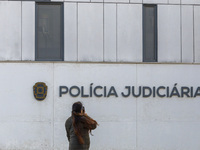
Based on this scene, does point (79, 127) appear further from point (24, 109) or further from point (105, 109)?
point (24, 109)

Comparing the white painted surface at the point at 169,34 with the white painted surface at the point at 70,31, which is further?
the white painted surface at the point at 169,34

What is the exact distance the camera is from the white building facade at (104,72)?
13.2 metres

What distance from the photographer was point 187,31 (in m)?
13.7

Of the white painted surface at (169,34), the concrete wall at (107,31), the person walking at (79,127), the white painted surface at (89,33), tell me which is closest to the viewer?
the person walking at (79,127)

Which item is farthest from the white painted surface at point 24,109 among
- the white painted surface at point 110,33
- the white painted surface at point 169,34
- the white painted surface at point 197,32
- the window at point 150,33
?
the white painted surface at point 197,32

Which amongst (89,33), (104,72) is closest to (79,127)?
(104,72)

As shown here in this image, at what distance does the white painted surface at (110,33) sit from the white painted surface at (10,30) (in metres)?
→ 2.69

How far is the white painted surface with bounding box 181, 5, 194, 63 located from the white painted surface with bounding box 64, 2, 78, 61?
3.40m

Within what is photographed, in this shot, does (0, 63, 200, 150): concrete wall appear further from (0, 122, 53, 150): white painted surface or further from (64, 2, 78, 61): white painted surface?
(64, 2, 78, 61): white painted surface

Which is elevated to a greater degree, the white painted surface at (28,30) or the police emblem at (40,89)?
the white painted surface at (28,30)

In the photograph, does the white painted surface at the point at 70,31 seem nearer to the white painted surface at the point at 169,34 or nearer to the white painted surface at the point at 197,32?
the white painted surface at the point at 169,34

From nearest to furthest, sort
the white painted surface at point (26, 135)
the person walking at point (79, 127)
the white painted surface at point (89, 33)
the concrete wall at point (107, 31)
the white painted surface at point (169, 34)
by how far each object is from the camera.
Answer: the person walking at point (79, 127), the white painted surface at point (26, 135), the concrete wall at point (107, 31), the white painted surface at point (89, 33), the white painted surface at point (169, 34)

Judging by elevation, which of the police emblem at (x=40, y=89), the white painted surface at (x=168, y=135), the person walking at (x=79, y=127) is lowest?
the white painted surface at (x=168, y=135)

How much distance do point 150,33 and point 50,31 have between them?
318 cm
